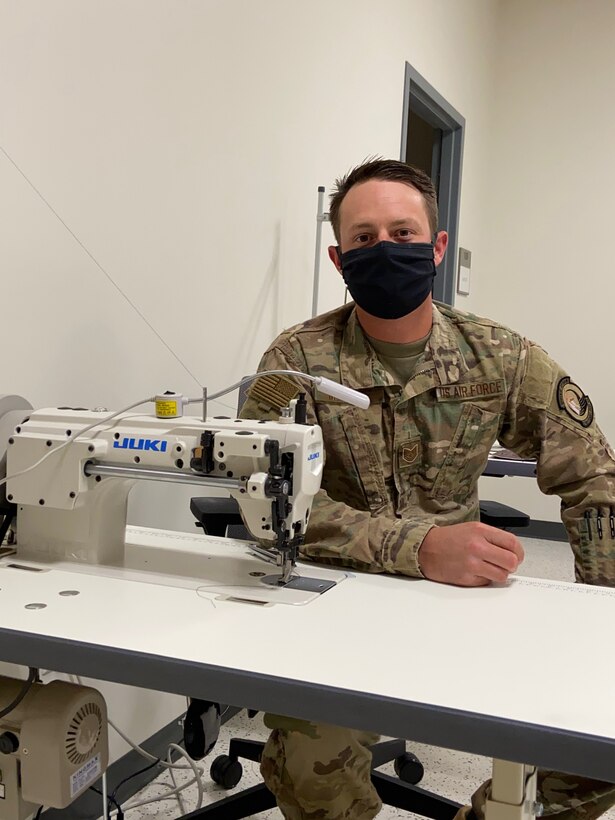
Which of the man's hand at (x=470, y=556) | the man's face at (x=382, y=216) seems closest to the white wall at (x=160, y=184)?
the man's face at (x=382, y=216)

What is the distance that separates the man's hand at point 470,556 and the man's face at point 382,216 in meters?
0.60

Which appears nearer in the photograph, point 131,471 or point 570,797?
point 131,471

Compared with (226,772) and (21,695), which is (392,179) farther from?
(226,772)

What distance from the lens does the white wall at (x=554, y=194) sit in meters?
4.75

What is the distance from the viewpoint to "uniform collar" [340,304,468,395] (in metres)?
1.56

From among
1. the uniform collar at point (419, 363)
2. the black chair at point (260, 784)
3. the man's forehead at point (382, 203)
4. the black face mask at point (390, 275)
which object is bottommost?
the black chair at point (260, 784)

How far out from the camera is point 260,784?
169 centimetres

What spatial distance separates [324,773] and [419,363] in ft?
2.53

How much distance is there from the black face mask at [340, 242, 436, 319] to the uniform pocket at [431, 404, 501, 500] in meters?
0.24

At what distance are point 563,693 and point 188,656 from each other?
1.34 feet

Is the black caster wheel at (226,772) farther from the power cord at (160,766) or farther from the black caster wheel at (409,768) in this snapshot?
the black caster wheel at (409,768)

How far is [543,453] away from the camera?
1.56m

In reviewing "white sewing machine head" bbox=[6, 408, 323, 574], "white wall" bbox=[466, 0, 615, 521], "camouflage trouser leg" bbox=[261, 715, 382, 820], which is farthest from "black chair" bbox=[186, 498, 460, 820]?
"white wall" bbox=[466, 0, 615, 521]

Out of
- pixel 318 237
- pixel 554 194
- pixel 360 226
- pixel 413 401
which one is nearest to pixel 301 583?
pixel 413 401
